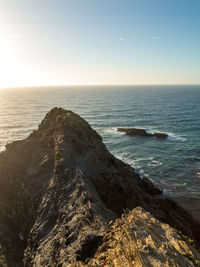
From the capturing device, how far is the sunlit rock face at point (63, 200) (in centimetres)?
1474

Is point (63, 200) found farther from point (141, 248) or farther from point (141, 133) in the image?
point (141, 133)

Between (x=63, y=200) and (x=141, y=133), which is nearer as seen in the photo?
(x=63, y=200)

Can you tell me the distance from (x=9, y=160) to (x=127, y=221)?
22.9m

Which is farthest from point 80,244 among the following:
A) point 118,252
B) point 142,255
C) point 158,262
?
point 158,262

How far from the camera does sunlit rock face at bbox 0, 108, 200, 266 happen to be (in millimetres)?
14742

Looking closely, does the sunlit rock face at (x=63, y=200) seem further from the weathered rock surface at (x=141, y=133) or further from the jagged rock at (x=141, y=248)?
the weathered rock surface at (x=141, y=133)

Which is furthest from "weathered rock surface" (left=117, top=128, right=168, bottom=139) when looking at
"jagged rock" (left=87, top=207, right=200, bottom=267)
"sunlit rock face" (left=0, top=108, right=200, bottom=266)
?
"jagged rock" (left=87, top=207, right=200, bottom=267)

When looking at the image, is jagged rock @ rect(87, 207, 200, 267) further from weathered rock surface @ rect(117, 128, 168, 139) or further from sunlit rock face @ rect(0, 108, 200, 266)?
weathered rock surface @ rect(117, 128, 168, 139)

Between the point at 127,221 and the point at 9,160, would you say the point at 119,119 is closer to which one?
the point at 9,160

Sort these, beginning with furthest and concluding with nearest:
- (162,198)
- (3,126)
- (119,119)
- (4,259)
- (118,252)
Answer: (119,119), (3,126), (162,198), (4,259), (118,252)

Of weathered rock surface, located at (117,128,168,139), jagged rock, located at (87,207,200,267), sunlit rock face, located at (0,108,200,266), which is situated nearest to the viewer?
jagged rock, located at (87,207,200,267)

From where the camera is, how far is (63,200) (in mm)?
19734

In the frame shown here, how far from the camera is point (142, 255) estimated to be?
1032cm

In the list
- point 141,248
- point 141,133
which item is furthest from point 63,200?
point 141,133
